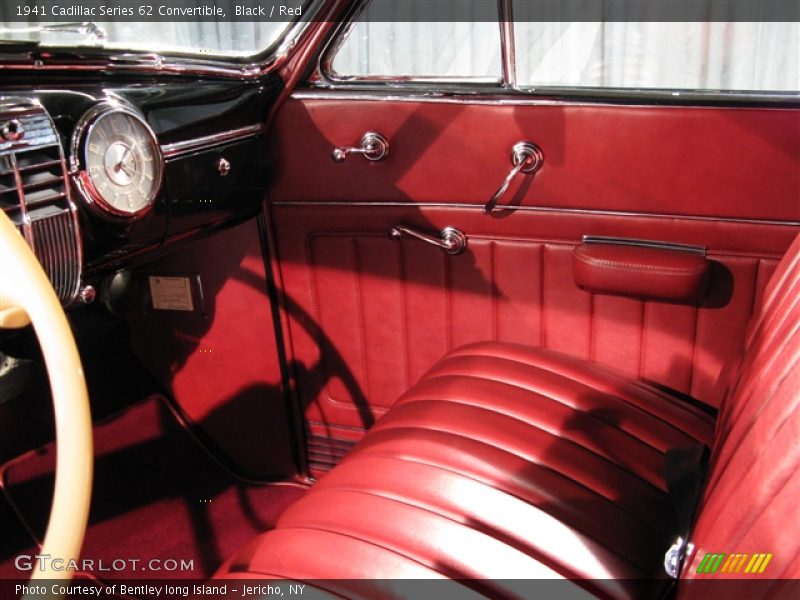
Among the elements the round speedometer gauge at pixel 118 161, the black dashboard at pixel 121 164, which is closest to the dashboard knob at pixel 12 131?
the black dashboard at pixel 121 164

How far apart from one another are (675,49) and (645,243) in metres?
1.95

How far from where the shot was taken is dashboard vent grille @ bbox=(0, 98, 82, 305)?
1041 mm

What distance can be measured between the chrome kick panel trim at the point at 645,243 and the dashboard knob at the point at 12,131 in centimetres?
99

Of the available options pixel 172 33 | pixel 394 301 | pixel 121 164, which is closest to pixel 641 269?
pixel 394 301

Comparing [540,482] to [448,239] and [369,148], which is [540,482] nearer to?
[448,239]

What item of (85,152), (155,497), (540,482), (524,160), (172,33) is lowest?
(155,497)

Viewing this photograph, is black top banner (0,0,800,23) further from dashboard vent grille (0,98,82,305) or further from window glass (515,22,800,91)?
dashboard vent grille (0,98,82,305)

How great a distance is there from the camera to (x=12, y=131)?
3.44 ft

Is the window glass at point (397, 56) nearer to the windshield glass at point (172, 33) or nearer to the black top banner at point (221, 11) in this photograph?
the black top banner at point (221, 11)

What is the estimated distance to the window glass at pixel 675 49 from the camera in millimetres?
2205

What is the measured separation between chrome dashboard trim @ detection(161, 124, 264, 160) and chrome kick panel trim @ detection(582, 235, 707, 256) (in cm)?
70

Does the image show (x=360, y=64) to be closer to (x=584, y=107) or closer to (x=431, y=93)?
(x=431, y=93)

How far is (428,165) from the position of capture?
1.59m

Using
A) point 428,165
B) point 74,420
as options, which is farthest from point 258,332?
point 74,420
